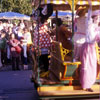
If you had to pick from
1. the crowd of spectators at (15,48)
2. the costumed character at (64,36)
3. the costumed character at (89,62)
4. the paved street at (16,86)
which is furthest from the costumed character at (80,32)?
the crowd of spectators at (15,48)

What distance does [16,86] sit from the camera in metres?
8.41

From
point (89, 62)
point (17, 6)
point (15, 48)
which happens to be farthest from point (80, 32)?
point (17, 6)

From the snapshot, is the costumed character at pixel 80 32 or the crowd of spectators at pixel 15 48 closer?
the costumed character at pixel 80 32

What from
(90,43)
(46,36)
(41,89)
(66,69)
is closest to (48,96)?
(41,89)

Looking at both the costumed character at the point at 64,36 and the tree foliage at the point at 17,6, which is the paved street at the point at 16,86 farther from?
the tree foliage at the point at 17,6

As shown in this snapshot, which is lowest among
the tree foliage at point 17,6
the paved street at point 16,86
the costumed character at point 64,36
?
the paved street at point 16,86

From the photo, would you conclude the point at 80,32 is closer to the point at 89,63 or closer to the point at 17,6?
the point at 89,63

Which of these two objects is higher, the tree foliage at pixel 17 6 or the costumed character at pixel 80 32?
the tree foliage at pixel 17 6

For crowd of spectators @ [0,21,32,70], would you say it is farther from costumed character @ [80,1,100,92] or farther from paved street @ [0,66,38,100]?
costumed character @ [80,1,100,92]

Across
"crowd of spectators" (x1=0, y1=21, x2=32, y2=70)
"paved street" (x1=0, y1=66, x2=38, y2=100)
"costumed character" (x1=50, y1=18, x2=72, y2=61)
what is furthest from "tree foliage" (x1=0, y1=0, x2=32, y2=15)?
"costumed character" (x1=50, y1=18, x2=72, y2=61)

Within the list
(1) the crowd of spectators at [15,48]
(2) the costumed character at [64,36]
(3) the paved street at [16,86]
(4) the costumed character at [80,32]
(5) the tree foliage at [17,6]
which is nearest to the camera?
(4) the costumed character at [80,32]

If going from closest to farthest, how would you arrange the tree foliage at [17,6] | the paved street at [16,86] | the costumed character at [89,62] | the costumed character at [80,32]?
the costumed character at [89,62], the costumed character at [80,32], the paved street at [16,86], the tree foliage at [17,6]

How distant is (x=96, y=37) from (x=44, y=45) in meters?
1.67

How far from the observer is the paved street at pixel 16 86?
289 inches
